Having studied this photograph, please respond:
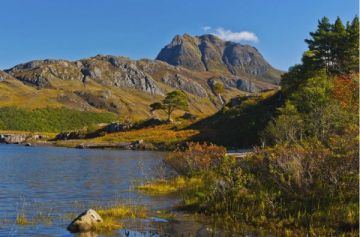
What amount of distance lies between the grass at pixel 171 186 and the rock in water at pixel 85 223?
12836mm

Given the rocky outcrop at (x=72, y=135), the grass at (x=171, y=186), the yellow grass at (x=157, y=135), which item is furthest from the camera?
the rocky outcrop at (x=72, y=135)

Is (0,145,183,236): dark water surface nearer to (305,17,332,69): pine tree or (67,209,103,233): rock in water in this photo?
(67,209,103,233): rock in water

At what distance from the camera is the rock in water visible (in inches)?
847

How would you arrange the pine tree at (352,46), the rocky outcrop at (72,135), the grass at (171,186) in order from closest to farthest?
the grass at (171,186)
the pine tree at (352,46)
the rocky outcrop at (72,135)

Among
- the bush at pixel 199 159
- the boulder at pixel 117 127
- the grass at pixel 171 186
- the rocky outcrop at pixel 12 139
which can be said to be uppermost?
the boulder at pixel 117 127

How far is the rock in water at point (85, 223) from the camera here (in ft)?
70.6

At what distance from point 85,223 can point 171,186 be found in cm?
1655

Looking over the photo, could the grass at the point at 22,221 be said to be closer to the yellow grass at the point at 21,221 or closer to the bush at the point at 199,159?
the yellow grass at the point at 21,221

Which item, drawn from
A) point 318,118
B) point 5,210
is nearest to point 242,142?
point 318,118

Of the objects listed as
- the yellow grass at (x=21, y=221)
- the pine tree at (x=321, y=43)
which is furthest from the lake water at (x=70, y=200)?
the pine tree at (x=321, y=43)

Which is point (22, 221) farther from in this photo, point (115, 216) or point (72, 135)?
point (72, 135)

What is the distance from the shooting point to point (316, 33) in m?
99.2

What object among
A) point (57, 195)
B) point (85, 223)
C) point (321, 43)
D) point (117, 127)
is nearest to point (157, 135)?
point (117, 127)

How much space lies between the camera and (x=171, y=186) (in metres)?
37.9
